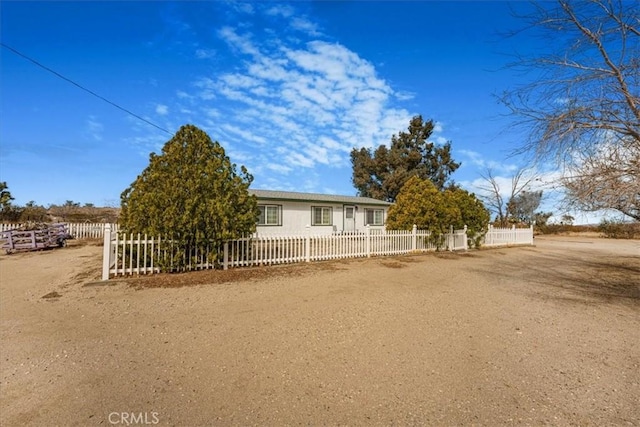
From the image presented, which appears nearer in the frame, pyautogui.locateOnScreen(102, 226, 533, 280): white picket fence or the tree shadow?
the tree shadow

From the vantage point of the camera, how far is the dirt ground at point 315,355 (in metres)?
2.39

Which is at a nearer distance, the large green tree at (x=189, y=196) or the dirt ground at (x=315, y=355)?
the dirt ground at (x=315, y=355)

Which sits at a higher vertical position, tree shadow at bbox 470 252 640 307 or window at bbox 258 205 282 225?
window at bbox 258 205 282 225

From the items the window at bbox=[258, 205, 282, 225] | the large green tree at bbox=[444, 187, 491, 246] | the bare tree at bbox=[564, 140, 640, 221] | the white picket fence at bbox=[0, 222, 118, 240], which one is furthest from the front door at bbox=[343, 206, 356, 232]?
the bare tree at bbox=[564, 140, 640, 221]

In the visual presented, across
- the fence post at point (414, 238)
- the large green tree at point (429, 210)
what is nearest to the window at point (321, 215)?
the large green tree at point (429, 210)

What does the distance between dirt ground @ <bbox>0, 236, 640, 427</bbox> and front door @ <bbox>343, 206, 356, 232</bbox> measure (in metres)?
14.2

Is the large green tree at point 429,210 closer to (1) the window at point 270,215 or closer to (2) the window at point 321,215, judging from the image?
(2) the window at point 321,215

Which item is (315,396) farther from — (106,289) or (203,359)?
(106,289)

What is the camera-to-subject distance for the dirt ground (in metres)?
2.39

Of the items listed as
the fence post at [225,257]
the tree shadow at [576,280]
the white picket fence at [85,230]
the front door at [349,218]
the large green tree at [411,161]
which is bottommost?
the tree shadow at [576,280]

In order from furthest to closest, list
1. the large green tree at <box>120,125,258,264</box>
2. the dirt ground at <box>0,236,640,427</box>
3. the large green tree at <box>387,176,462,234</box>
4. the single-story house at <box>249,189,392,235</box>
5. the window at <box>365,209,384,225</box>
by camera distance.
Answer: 1. the window at <box>365,209,384,225</box>
2. the single-story house at <box>249,189,392,235</box>
3. the large green tree at <box>387,176,462,234</box>
4. the large green tree at <box>120,125,258,264</box>
5. the dirt ground at <box>0,236,640,427</box>

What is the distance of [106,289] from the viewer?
6.48 m

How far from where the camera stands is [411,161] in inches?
1291

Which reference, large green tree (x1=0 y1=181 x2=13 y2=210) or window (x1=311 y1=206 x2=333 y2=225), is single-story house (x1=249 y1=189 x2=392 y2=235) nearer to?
window (x1=311 y1=206 x2=333 y2=225)
